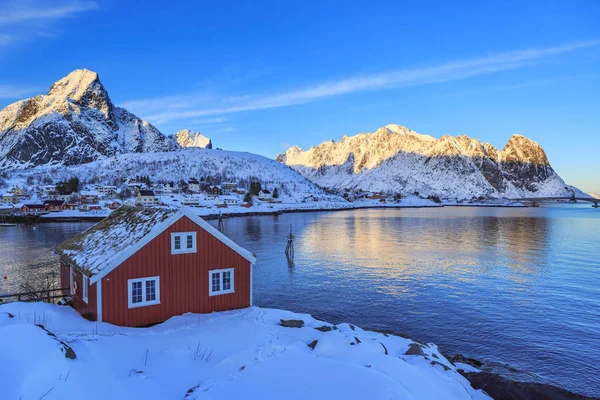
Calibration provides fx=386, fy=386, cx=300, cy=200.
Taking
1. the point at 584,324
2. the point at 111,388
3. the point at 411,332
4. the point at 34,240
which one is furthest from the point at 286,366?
the point at 34,240

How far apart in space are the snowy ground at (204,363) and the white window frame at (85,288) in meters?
0.88

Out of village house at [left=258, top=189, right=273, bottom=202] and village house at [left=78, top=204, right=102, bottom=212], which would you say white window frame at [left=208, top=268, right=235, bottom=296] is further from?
village house at [left=258, top=189, right=273, bottom=202]

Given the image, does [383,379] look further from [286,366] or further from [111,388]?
[111,388]

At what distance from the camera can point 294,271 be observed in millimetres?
42062

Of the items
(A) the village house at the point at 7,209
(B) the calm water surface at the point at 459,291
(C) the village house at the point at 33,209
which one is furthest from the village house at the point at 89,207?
(B) the calm water surface at the point at 459,291

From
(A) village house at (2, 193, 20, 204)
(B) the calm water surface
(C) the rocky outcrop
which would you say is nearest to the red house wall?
(B) the calm water surface

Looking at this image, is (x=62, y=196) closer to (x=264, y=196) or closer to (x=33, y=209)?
(x=33, y=209)

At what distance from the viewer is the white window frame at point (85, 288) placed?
1831 cm

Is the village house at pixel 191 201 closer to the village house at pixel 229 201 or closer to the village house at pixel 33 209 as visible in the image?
the village house at pixel 229 201

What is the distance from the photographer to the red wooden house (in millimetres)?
17500

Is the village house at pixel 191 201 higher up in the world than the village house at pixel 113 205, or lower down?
higher up

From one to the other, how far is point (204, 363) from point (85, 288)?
899 cm

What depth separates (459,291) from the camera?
110ft

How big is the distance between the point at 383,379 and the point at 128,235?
14182mm
